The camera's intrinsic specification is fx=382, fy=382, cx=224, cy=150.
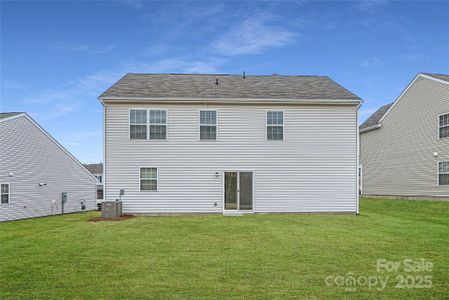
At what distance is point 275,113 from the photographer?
1838cm

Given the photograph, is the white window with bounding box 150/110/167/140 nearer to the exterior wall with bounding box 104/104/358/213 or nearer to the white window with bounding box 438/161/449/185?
the exterior wall with bounding box 104/104/358/213

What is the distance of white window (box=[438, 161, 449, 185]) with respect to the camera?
73.0ft

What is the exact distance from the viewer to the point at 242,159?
18094 millimetres

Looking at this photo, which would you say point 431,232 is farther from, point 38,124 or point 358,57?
point 38,124

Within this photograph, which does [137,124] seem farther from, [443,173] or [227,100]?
[443,173]

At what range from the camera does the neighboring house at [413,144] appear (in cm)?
2269

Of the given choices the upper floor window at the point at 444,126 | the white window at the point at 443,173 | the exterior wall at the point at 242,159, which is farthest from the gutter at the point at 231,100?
the white window at the point at 443,173

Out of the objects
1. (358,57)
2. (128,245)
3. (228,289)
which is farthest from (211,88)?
(228,289)

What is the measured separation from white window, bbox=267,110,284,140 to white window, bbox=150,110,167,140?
4.94 meters

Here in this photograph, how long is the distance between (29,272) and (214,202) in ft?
37.3

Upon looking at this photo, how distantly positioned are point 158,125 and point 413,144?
56.1ft

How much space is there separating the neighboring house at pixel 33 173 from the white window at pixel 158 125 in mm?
9459

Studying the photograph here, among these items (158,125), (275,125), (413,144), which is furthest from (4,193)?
(413,144)

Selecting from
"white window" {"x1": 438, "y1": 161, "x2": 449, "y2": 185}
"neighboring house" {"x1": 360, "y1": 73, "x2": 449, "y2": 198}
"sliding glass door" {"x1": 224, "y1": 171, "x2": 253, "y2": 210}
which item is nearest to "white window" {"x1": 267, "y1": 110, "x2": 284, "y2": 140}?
"sliding glass door" {"x1": 224, "y1": 171, "x2": 253, "y2": 210}
